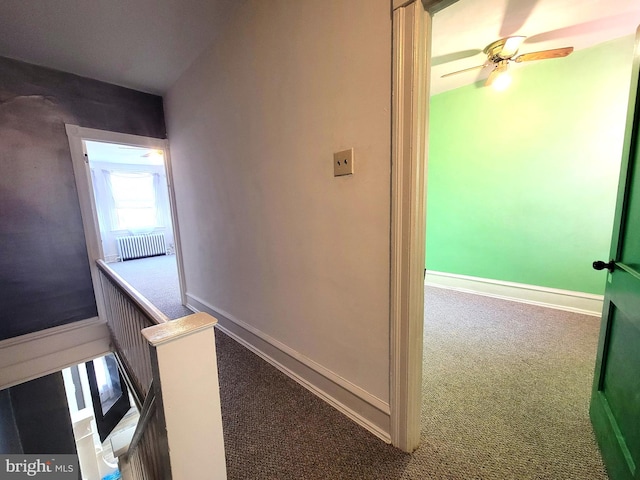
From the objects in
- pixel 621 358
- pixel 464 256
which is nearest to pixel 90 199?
pixel 621 358

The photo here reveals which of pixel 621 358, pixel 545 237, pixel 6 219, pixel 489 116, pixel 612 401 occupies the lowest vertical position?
pixel 612 401

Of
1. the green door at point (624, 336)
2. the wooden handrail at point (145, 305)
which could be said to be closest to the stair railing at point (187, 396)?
the wooden handrail at point (145, 305)

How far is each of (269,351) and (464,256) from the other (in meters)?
2.67

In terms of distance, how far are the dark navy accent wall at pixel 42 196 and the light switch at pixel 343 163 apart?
2.75 m

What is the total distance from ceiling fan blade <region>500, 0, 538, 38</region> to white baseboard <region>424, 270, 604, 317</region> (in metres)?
2.43

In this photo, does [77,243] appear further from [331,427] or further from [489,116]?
[489,116]

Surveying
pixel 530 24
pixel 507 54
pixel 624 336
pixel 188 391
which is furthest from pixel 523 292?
pixel 188 391

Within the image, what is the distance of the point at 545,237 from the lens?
2.67 meters

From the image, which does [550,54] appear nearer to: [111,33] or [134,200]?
[111,33]

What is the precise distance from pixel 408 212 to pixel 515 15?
1890 mm

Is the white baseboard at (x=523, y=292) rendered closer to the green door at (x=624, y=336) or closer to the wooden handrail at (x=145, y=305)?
the green door at (x=624, y=336)

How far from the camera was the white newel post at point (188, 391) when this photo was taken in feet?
2.54

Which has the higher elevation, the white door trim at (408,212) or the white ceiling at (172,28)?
the white ceiling at (172,28)

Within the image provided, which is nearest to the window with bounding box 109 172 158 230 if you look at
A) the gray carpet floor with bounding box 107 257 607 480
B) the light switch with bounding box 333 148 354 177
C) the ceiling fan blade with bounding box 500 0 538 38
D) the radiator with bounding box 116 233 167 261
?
the radiator with bounding box 116 233 167 261
